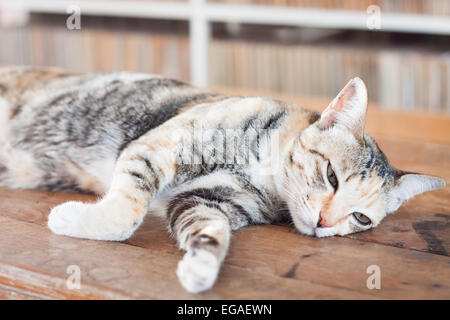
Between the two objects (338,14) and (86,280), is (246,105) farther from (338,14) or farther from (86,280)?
(338,14)

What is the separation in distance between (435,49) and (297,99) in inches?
24.0

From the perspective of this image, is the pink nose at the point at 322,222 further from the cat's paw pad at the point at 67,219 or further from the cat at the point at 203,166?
the cat's paw pad at the point at 67,219

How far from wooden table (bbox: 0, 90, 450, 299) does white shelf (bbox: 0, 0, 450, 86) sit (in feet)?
3.33

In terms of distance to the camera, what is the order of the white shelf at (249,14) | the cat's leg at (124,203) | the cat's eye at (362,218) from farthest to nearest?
the white shelf at (249,14) → the cat's eye at (362,218) → the cat's leg at (124,203)

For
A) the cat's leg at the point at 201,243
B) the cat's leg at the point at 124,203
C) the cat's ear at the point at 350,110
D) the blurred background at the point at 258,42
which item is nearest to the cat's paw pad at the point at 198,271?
the cat's leg at the point at 201,243

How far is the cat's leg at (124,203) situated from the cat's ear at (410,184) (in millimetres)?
497

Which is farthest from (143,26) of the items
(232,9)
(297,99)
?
(297,99)

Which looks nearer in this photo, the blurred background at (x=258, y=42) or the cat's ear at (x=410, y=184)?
the cat's ear at (x=410, y=184)

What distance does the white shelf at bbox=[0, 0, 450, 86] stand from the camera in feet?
6.84

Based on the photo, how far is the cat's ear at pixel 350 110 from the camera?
1133 millimetres

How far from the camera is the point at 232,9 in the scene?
2.28 m

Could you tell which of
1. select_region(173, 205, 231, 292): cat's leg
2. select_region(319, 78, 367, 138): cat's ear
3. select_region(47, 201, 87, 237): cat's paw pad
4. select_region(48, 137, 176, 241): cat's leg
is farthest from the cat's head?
select_region(47, 201, 87, 237): cat's paw pad

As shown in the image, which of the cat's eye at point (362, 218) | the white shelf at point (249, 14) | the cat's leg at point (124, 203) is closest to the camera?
the cat's leg at point (124, 203)

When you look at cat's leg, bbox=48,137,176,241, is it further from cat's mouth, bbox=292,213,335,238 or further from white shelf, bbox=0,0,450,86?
white shelf, bbox=0,0,450,86
